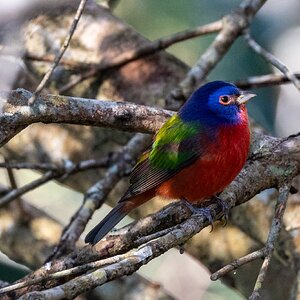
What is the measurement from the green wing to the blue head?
5.3 inches

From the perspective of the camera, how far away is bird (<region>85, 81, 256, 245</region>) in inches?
163

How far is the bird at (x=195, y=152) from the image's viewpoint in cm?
415

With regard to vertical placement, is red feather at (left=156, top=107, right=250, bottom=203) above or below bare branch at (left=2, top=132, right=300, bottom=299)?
above

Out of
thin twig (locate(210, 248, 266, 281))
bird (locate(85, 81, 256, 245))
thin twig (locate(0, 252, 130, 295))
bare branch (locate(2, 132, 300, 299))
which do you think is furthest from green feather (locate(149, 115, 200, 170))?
thin twig (locate(0, 252, 130, 295))

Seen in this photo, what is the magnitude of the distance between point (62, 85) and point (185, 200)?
1.91 metres

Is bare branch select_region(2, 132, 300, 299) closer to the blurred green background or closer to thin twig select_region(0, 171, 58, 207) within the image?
thin twig select_region(0, 171, 58, 207)

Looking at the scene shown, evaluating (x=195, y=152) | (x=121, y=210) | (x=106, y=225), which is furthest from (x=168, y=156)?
(x=106, y=225)

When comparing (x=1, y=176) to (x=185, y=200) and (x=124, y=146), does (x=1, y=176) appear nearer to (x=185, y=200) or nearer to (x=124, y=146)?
(x=124, y=146)

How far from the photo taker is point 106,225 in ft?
13.6

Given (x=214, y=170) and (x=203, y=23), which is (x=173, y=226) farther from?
(x=203, y=23)

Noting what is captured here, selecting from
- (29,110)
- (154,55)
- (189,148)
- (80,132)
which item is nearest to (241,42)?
(154,55)

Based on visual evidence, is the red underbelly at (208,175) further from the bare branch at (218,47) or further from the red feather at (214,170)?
the bare branch at (218,47)

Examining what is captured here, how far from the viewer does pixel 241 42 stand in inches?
281

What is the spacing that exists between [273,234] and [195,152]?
1020 millimetres
